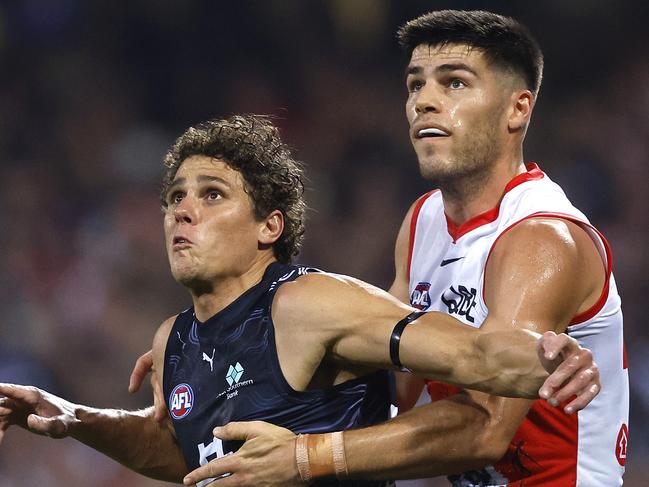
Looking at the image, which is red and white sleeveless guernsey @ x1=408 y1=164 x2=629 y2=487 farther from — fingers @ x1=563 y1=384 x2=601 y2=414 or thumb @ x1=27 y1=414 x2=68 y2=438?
thumb @ x1=27 y1=414 x2=68 y2=438

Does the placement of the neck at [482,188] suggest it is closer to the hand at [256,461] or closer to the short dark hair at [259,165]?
the short dark hair at [259,165]

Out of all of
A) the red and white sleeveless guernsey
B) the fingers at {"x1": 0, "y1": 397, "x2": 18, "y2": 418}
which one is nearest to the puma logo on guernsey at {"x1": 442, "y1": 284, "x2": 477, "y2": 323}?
the red and white sleeveless guernsey

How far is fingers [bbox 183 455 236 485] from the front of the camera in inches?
128

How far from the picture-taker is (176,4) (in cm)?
904

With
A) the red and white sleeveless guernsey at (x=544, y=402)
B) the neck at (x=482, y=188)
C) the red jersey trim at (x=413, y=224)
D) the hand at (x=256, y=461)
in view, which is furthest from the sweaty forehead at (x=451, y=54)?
the hand at (x=256, y=461)

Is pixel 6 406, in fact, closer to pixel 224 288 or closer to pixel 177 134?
pixel 224 288

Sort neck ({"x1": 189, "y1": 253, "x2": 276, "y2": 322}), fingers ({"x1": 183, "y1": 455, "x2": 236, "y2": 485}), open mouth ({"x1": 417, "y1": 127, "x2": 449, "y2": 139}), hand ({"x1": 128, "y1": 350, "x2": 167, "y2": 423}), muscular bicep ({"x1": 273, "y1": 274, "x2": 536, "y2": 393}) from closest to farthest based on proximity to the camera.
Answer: muscular bicep ({"x1": 273, "y1": 274, "x2": 536, "y2": 393}), fingers ({"x1": 183, "y1": 455, "x2": 236, "y2": 485}), neck ({"x1": 189, "y1": 253, "x2": 276, "y2": 322}), open mouth ({"x1": 417, "y1": 127, "x2": 449, "y2": 139}), hand ({"x1": 128, "y1": 350, "x2": 167, "y2": 423})

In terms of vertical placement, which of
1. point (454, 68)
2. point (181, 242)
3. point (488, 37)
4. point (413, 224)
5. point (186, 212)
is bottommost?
point (181, 242)

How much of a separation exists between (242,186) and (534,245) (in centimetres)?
116

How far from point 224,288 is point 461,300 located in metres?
0.89

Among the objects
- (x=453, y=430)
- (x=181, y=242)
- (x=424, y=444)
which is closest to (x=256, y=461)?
(x=424, y=444)

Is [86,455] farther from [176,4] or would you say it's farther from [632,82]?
[632,82]

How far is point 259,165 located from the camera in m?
3.98

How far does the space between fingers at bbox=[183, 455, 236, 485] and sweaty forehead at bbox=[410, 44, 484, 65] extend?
178 centimetres
